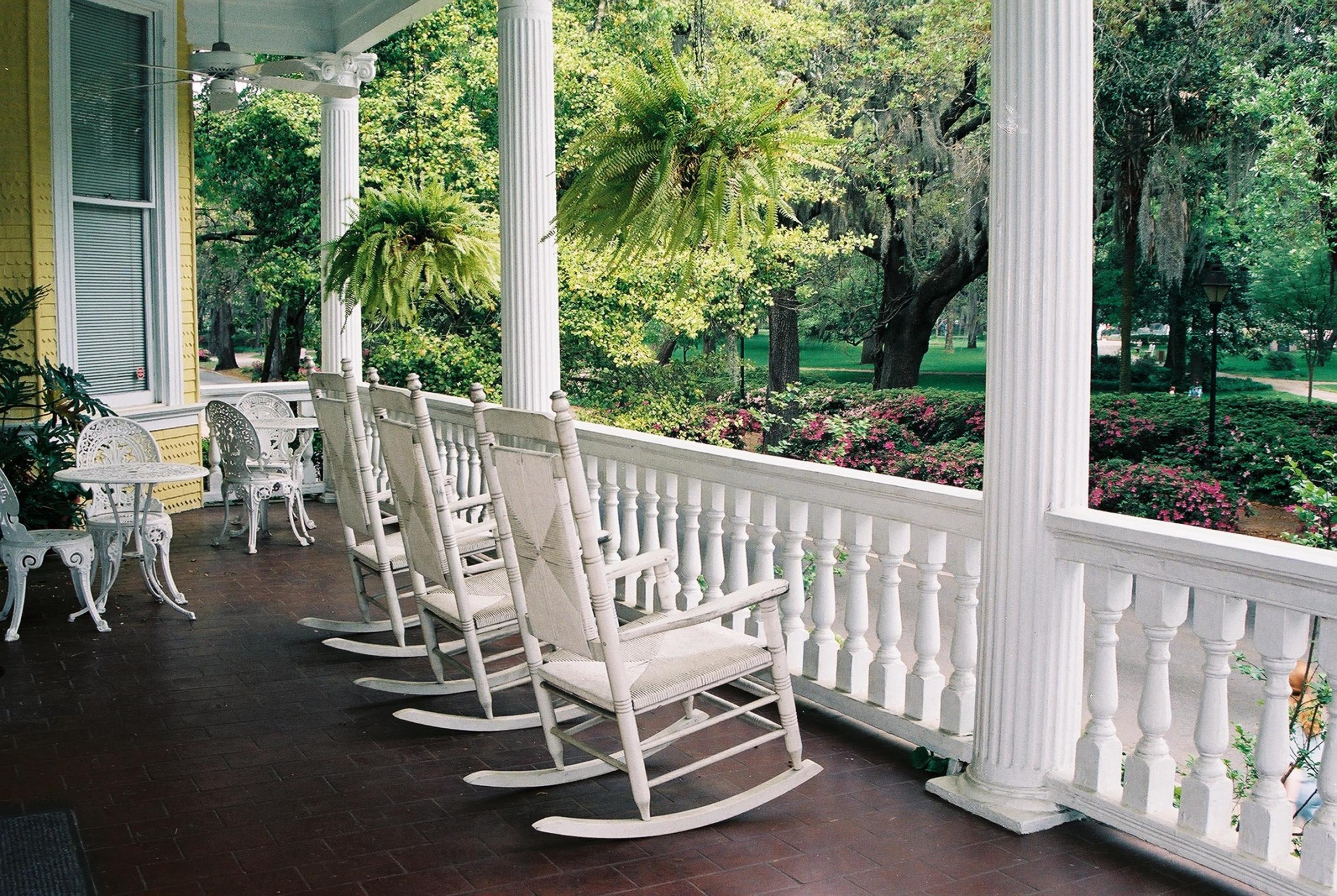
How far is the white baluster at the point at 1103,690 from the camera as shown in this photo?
10.4 feet

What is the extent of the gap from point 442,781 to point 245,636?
2063mm

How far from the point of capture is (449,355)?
14.2m

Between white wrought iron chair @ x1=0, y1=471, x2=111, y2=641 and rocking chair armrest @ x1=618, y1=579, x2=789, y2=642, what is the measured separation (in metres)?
3.24

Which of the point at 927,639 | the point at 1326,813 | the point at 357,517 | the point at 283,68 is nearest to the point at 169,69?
the point at 283,68

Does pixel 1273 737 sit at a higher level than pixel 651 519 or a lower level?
lower

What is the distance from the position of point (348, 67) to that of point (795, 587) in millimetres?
6237

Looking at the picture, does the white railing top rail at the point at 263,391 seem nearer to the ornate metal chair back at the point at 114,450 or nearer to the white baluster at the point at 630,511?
the ornate metal chair back at the point at 114,450

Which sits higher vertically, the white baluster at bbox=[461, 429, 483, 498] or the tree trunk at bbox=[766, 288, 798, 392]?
the tree trunk at bbox=[766, 288, 798, 392]

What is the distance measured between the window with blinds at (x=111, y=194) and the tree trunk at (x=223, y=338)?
12.0m

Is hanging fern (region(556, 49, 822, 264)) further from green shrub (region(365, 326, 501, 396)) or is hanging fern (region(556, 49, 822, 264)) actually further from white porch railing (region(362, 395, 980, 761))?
green shrub (region(365, 326, 501, 396))

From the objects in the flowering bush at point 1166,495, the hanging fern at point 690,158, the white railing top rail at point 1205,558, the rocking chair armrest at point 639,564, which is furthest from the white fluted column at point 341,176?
the flowering bush at point 1166,495

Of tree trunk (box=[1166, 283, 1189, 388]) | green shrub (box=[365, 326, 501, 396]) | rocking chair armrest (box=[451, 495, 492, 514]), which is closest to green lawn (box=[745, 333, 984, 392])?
tree trunk (box=[1166, 283, 1189, 388])

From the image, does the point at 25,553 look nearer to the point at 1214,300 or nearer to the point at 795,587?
the point at 795,587

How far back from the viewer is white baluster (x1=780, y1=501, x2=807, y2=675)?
13.8 feet
